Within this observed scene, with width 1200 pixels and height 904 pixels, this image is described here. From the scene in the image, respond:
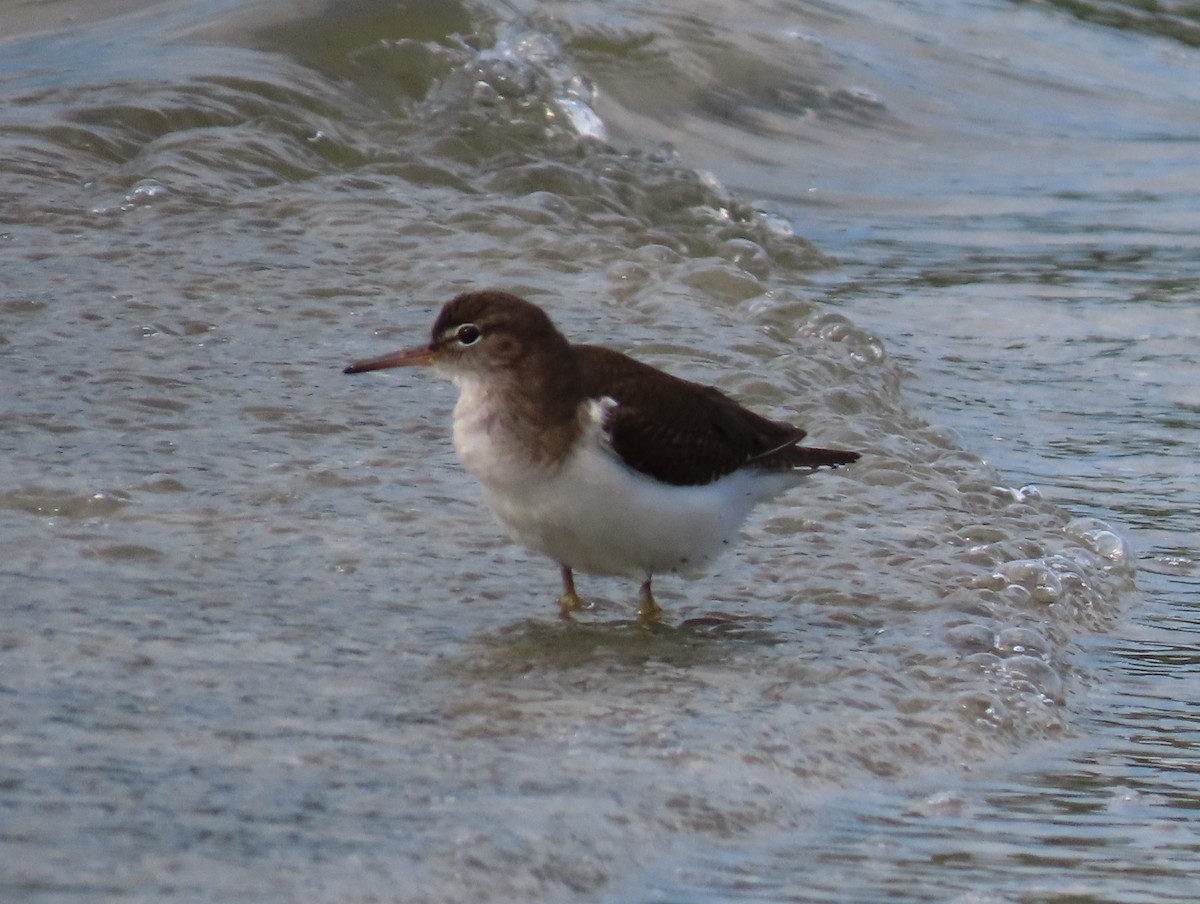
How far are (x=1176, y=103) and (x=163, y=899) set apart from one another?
37.8 feet

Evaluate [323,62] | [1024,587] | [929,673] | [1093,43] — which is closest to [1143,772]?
[929,673]

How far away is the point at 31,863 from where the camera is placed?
3.00 meters

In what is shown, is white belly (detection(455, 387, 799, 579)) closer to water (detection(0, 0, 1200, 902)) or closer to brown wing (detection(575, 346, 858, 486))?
brown wing (detection(575, 346, 858, 486))

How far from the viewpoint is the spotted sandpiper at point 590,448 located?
4.54 meters

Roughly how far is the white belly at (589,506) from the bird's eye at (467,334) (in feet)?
0.44

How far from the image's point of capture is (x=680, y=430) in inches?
188

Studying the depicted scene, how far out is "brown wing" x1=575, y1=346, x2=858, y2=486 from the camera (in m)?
4.65

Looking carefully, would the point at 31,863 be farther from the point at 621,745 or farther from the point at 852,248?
the point at 852,248

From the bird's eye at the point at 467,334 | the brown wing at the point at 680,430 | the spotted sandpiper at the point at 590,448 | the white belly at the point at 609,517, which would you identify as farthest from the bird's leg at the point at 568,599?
the bird's eye at the point at 467,334

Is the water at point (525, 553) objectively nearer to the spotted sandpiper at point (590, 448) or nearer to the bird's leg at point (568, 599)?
the bird's leg at point (568, 599)

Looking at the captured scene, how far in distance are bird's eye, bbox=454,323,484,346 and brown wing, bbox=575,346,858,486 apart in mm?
264

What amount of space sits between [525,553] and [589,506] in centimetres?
90

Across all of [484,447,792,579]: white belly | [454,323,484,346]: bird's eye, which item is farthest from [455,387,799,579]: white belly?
[454,323,484,346]: bird's eye

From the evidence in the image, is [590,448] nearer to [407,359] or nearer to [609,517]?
[609,517]
